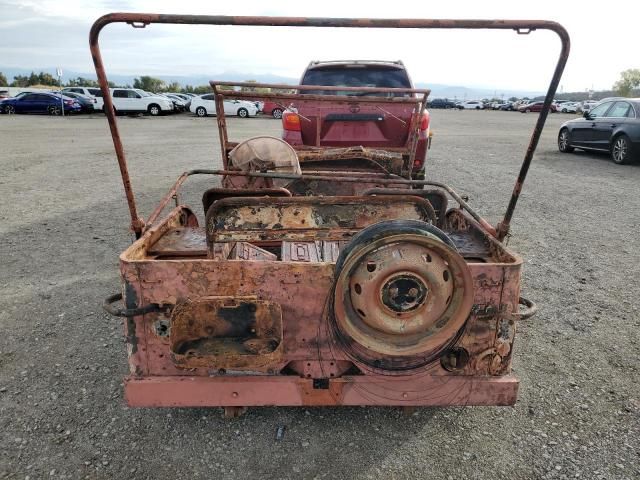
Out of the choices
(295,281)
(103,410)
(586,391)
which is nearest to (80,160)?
(103,410)

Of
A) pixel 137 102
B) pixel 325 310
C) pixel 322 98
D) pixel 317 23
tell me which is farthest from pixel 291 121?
pixel 137 102

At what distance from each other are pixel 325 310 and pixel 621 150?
40.7ft

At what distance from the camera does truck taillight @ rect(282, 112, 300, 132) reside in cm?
565

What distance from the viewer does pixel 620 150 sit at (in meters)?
11.7

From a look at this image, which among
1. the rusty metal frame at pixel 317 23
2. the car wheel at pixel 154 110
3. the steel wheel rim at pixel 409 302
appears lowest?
the steel wheel rim at pixel 409 302

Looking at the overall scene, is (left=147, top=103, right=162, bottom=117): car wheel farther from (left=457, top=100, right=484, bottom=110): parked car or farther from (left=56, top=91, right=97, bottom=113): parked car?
(left=457, top=100, right=484, bottom=110): parked car

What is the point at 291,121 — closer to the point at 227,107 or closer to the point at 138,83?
the point at 227,107

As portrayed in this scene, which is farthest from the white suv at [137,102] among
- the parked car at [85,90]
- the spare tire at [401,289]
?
the spare tire at [401,289]

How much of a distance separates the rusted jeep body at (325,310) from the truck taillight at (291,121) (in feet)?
10.8

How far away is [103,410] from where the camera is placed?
271cm

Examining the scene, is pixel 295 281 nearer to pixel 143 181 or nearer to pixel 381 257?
pixel 381 257

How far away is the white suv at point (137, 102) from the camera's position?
27109 mm

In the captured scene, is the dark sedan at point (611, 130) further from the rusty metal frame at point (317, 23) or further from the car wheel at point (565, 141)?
the rusty metal frame at point (317, 23)

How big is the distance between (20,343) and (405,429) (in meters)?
2.84
